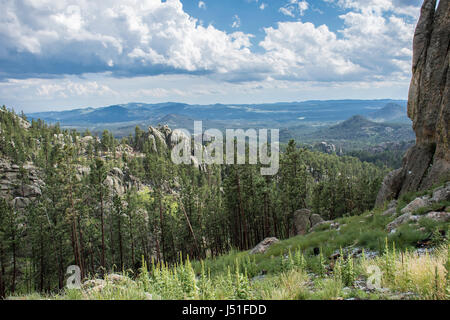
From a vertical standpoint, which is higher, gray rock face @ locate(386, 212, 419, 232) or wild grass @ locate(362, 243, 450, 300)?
wild grass @ locate(362, 243, 450, 300)

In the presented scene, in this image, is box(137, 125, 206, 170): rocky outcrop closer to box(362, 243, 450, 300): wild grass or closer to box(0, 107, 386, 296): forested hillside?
box(0, 107, 386, 296): forested hillside

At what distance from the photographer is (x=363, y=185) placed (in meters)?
48.9

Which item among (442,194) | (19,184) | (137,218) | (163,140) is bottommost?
(19,184)

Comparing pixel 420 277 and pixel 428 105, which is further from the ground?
pixel 428 105

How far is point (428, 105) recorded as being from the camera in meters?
22.9

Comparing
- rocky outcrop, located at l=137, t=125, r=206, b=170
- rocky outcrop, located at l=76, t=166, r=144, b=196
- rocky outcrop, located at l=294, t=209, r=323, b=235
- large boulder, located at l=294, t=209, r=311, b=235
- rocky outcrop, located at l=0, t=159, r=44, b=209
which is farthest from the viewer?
rocky outcrop, located at l=137, t=125, r=206, b=170

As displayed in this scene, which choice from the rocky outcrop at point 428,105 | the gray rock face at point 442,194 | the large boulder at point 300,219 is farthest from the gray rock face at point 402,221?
the large boulder at point 300,219

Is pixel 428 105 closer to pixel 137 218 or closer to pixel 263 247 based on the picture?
pixel 263 247

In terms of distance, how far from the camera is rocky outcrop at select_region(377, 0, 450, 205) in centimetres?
1975

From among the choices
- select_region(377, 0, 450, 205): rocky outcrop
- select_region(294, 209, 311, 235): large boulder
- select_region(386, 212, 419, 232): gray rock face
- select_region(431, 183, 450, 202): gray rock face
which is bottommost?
select_region(294, 209, 311, 235): large boulder

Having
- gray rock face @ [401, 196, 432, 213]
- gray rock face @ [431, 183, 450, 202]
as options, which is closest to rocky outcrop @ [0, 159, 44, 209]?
gray rock face @ [401, 196, 432, 213]

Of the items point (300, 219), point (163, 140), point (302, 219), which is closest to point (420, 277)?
point (302, 219)

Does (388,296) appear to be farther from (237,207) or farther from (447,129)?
(237,207)
